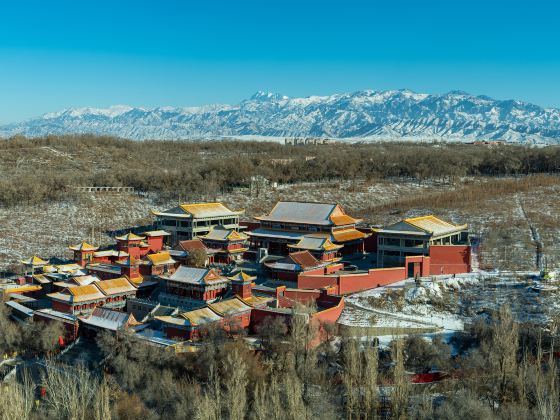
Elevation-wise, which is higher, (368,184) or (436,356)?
(368,184)

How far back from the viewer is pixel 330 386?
24.0 metres

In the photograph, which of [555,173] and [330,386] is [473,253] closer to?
[330,386]

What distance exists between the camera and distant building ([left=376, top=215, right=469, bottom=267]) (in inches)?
1531

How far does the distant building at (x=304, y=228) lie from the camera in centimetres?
4234

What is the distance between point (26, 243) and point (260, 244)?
1880cm

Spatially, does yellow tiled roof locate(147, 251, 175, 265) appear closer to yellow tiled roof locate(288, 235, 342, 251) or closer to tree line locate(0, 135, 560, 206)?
yellow tiled roof locate(288, 235, 342, 251)

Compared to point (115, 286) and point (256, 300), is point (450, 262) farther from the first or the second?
point (115, 286)

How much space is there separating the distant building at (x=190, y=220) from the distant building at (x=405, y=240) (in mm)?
13002

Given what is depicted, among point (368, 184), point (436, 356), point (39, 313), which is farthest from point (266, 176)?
point (436, 356)

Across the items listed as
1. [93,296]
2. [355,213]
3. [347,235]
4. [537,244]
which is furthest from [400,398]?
[355,213]

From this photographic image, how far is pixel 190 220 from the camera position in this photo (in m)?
46.6

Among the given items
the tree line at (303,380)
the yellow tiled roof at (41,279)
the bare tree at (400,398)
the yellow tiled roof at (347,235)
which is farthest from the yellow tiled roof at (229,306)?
the yellow tiled roof at (41,279)

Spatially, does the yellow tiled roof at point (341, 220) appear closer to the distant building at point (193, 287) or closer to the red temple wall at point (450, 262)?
the red temple wall at point (450, 262)

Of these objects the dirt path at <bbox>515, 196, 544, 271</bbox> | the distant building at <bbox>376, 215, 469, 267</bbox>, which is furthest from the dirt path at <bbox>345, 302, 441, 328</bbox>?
the dirt path at <bbox>515, 196, 544, 271</bbox>
